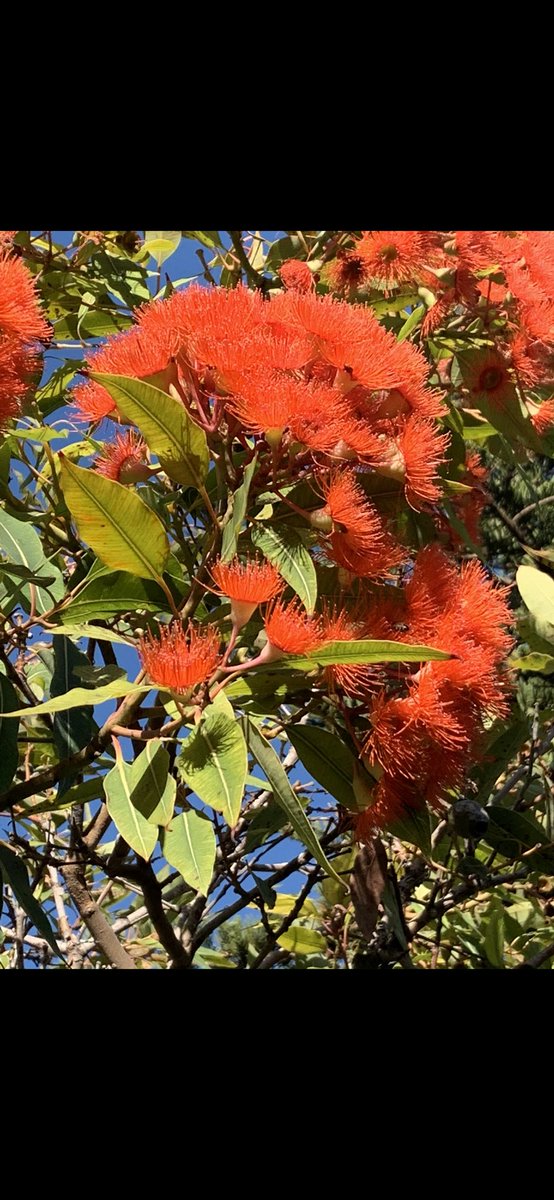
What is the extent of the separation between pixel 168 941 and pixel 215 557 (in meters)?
0.83

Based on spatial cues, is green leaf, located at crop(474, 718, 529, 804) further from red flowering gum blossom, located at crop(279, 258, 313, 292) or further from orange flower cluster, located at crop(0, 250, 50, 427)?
orange flower cluster, located at crop(0, 250, 50, 427)

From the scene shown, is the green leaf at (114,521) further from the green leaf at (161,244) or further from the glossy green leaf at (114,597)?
the green leaf at (161,244)

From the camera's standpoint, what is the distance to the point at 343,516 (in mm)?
1068

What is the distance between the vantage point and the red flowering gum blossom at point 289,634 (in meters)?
1.01

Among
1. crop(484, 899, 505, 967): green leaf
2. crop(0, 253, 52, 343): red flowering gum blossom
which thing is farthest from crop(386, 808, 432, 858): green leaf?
crop(484, 899, 505, 967): green leaf

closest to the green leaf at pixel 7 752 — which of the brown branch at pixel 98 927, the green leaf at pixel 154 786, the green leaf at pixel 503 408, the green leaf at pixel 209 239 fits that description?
the green leaf at pixel 154 786

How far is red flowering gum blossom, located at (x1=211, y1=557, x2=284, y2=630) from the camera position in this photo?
102cm

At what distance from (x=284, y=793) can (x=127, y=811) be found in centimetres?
20

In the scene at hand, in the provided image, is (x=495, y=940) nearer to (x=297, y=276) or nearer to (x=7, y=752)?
(x=7, y=752)

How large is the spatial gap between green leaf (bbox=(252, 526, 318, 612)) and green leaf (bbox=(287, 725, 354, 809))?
22 cm

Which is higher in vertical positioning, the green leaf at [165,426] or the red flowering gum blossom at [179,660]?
the green leaf at [165,426]

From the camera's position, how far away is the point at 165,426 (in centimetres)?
107

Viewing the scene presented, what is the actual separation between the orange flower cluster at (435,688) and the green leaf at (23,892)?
0.53 meters
